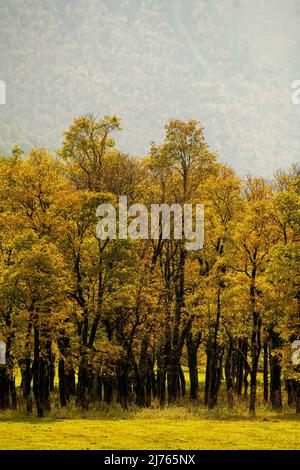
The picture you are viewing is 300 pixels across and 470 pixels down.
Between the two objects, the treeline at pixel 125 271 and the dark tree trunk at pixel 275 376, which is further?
the dark tree trunk at pixel 275 376

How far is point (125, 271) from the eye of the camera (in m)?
53.5

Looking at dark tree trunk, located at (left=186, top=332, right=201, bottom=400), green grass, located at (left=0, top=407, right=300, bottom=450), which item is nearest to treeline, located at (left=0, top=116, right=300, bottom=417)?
dark tree trunk, located at (left=186, top=332, right=201, bottom=400)

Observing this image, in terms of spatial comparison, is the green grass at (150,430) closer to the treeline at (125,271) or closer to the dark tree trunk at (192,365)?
the treeline at (125,271)

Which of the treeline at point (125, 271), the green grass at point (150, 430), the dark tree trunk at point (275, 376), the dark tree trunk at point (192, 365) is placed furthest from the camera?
the dark tree trunk at point (192, 365)

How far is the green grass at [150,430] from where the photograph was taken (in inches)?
1422

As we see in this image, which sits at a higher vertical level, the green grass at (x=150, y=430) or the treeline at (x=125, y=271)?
the treeline at (x=125, y=271)

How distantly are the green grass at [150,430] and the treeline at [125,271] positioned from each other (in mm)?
3374

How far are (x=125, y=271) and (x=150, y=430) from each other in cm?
1557

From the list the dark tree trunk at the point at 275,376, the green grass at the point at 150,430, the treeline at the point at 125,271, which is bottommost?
the green grass at the point at 150,430

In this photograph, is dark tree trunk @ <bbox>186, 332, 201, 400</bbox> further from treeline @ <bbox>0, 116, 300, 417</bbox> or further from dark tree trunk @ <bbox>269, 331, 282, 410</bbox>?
dark tree trunk @ <bbox>269, 331, 282, 410</bbox>

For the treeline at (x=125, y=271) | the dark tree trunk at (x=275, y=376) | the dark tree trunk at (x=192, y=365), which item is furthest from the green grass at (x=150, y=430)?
the dark tree trunk at (x=192, y=365)

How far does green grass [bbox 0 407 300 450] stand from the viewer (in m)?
36.1

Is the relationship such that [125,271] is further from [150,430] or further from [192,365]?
[192,365]
